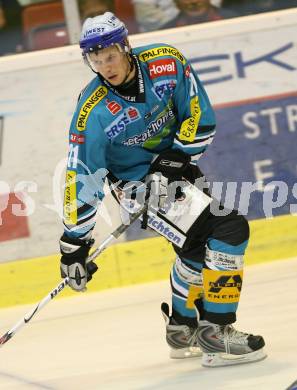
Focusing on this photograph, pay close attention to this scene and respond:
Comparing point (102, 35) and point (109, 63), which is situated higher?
point (102, 35)

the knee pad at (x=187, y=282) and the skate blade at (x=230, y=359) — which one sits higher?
the knee pad at (x=187, y=282)

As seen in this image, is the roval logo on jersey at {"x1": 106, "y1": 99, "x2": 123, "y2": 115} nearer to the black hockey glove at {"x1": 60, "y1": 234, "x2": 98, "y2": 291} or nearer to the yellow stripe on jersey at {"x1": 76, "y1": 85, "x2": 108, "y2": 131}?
Result: the yellow stripe on jersey at {"x1": 76, "y1": 85, "x2": 108, "y2": 131}

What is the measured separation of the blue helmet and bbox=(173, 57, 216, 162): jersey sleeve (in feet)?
0.94

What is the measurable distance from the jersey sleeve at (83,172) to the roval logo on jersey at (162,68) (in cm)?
31

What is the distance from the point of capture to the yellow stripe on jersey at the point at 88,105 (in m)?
4.08

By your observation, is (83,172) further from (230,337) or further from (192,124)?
(230,337)

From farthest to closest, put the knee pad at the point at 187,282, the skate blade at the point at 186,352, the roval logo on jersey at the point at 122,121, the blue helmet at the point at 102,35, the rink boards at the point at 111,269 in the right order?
the rink boards at the point at 111,269, the skate blade at the point at 186,352, the knee pad at the point at 187,282, the roval logo on jersey at the point at 122,121, the blue helmet at the point at 102,35

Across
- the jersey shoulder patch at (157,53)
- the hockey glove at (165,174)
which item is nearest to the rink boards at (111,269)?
the hockey glove at (165,174)

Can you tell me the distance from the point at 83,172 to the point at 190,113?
1.70 feet

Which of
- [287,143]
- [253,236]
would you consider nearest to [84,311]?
[253,236]

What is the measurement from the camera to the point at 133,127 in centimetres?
418

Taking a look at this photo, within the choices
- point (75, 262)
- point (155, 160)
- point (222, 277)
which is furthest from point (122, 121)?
point (222, 277)

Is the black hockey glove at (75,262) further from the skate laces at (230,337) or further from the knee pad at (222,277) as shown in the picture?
the skate laces at (230,337)

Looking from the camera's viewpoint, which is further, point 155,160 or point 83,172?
point 155,160
